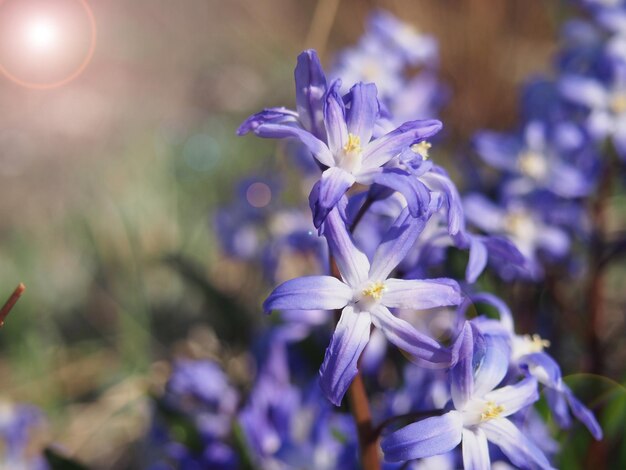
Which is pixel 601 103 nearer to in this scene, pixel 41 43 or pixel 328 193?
pixel 328 193

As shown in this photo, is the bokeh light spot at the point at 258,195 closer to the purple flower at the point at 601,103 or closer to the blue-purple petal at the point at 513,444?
the purple flower at the point at 601,103

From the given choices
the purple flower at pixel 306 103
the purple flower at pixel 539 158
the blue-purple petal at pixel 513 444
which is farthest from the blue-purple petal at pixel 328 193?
the purple flower at pixel 539 158

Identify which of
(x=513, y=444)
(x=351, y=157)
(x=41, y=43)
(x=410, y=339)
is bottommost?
(x=513, y=444)

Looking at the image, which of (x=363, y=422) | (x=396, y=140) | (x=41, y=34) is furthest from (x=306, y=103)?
(x=41, y=34)

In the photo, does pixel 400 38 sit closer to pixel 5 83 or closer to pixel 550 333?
pixel 550 333

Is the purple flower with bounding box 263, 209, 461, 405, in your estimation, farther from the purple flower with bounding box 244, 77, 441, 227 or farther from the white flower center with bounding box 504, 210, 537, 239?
the white flower center with bounding box 504, 210, 537, 239

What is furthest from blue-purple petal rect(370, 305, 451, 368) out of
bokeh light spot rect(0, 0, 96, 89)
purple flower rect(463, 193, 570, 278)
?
bokeh light spot rect(0, 0, 96, 89)

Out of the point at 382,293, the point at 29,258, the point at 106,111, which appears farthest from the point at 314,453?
the point at 106,111
